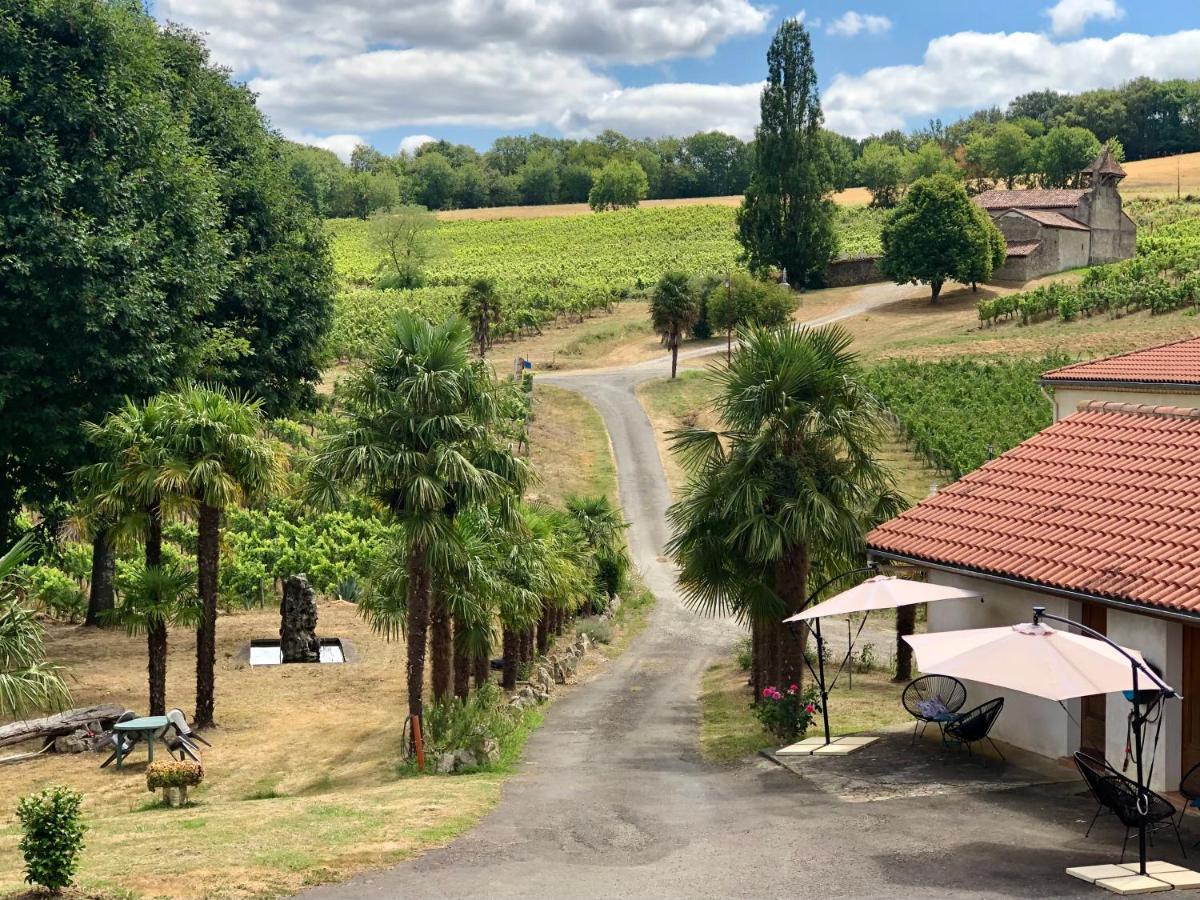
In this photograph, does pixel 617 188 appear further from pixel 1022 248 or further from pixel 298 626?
pixel 298 626

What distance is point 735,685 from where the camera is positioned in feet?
94.1

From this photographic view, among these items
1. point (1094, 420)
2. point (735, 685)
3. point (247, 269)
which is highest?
point (247, 269)

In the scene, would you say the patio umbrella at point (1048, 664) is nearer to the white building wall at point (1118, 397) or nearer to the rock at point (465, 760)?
the rock at point (465, 760)

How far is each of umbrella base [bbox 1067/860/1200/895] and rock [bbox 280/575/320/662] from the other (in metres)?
20.9

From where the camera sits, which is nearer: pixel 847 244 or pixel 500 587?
pixel 500 587

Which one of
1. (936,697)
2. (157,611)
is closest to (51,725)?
(157,611)

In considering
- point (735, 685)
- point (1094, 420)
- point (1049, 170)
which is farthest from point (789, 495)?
point (1049, 170)

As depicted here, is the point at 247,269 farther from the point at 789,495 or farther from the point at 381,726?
the point at 789,495

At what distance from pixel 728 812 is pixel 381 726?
35.1 feet

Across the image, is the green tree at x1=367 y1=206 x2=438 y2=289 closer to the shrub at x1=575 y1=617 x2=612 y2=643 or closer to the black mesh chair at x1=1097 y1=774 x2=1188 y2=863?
the shrub at x1=575 y1=617 x2=612 y2=643

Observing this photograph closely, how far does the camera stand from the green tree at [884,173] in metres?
142

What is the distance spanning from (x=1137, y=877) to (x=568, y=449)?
47032mm

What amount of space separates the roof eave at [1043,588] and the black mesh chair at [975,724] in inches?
59.9

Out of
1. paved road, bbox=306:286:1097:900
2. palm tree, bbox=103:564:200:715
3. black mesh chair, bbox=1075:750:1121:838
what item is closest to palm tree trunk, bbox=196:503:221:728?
palm tree, bbox=103:564:200:715
